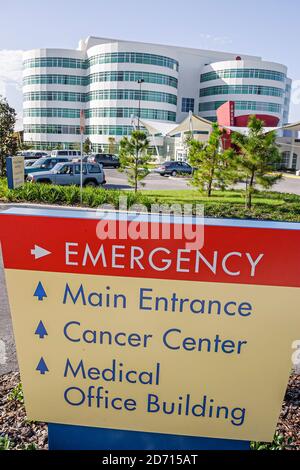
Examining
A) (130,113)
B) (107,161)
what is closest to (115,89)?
(130,113)

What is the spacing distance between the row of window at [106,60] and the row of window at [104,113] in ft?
23.6

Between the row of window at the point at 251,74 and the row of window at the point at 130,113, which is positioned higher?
the row of window at the point at 251,74

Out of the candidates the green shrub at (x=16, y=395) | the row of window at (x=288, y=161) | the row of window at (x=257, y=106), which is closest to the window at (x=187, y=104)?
the row of window at (x=257, y=106)

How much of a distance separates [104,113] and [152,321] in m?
63.5

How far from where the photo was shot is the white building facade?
200ft

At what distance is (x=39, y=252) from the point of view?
8.14ft

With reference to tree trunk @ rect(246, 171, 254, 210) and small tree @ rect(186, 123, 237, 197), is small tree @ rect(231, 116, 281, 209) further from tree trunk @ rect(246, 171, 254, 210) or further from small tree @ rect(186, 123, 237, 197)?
small tree @ rect(186, 123, 237, 197)

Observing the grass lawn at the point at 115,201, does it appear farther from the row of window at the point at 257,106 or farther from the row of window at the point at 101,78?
the row of window at the point at 257,106

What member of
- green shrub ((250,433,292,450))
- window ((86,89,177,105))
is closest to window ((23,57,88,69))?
window ((86,89,177,105))

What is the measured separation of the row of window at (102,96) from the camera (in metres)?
61.1

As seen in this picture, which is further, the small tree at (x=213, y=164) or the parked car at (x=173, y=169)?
the parked car at (x=173, y=169)

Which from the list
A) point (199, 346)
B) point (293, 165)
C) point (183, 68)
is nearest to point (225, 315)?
point (199, 346)

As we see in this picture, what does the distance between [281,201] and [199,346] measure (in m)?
17.6

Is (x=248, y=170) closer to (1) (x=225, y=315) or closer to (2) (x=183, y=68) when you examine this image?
(1) (x=225, y=315)
